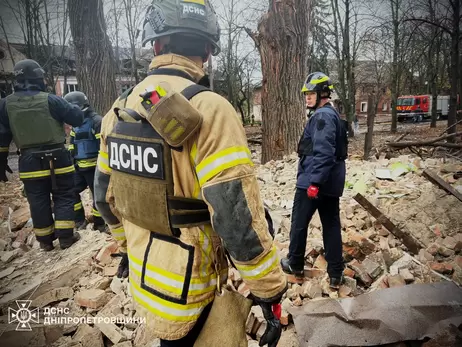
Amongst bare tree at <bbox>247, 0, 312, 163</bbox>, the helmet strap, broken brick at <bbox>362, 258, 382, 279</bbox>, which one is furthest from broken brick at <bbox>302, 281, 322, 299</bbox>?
bare tree at <bbox>247, 0, 312, 163</bbox>

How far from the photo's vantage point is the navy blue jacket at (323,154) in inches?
101

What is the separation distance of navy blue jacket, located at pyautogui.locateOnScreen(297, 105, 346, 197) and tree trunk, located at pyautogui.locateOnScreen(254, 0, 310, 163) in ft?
13.4

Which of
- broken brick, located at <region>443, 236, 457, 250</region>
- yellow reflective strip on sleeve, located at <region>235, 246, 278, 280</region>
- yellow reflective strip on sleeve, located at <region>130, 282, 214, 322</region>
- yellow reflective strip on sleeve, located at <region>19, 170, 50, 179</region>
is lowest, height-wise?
broken brick, located at <region>443, 236, 457, 250</region>

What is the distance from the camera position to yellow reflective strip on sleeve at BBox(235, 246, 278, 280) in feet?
4.04

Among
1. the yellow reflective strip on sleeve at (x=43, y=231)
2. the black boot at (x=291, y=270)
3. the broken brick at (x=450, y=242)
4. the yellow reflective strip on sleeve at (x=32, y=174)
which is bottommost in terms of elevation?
the black boot at (x=291, y=270)

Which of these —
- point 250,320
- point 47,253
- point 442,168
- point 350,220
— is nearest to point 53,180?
point 47,253

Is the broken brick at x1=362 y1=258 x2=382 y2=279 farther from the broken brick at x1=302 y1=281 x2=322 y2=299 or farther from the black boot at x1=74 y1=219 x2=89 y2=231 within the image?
the black boot at x1=74 y1=219 x2=89 y2=231

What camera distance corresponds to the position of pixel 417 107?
94.8 feet

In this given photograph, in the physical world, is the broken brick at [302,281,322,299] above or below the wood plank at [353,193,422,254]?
below

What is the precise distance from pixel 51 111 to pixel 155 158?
130 inches

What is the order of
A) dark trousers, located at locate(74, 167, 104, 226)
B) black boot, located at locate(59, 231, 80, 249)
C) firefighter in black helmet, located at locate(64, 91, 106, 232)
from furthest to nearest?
firefighter in black helmet, located at locate(64, 91, 106, 232), dark trousers, located at locate(74, 167, 104, 226), black boot, located at locate(59, 231, 80, 249)

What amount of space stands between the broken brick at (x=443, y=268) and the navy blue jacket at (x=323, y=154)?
4.32 ft

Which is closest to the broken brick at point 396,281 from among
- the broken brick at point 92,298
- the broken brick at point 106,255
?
the broken brick at point 92,298

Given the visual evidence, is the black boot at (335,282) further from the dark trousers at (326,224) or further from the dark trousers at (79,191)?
the dark trousers at (79,191)
